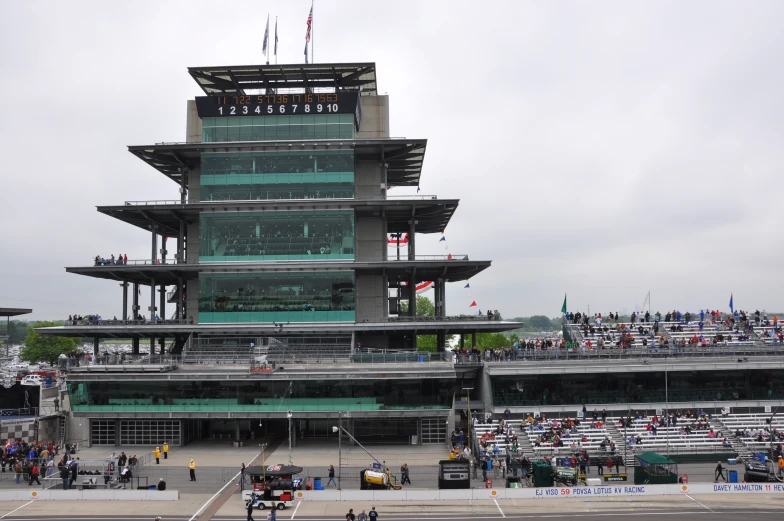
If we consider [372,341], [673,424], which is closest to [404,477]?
[372,341]

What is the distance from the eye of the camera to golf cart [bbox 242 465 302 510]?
121 feet

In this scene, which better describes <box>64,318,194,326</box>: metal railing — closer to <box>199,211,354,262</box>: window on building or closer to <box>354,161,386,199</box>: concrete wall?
<box>199,211,354,262</box>: window on building

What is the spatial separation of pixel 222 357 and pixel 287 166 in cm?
1759

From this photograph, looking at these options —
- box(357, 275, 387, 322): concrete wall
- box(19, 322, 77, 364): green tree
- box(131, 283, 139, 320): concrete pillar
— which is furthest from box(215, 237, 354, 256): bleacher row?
box(19, 322, 77, 364): green tree

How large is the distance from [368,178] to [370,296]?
11275 mm

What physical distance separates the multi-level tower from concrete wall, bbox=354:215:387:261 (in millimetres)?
93

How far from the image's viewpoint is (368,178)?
64875 millimetres

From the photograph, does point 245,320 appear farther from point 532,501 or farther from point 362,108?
point 532,501

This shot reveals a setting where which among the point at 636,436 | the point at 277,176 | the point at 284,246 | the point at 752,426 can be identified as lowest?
the point at 636,436

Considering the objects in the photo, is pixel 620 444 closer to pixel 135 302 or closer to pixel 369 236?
pixel 369 236

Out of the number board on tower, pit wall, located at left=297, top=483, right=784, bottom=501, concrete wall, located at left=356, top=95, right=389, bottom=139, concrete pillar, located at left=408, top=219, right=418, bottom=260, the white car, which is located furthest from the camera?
concrete wall, located at left=356, top=95, right=389, bottom=139

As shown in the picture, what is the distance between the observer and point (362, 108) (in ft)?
218

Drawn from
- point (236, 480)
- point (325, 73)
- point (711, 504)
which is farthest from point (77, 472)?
point (325, 73)

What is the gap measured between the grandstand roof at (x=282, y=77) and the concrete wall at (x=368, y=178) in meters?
7.98
